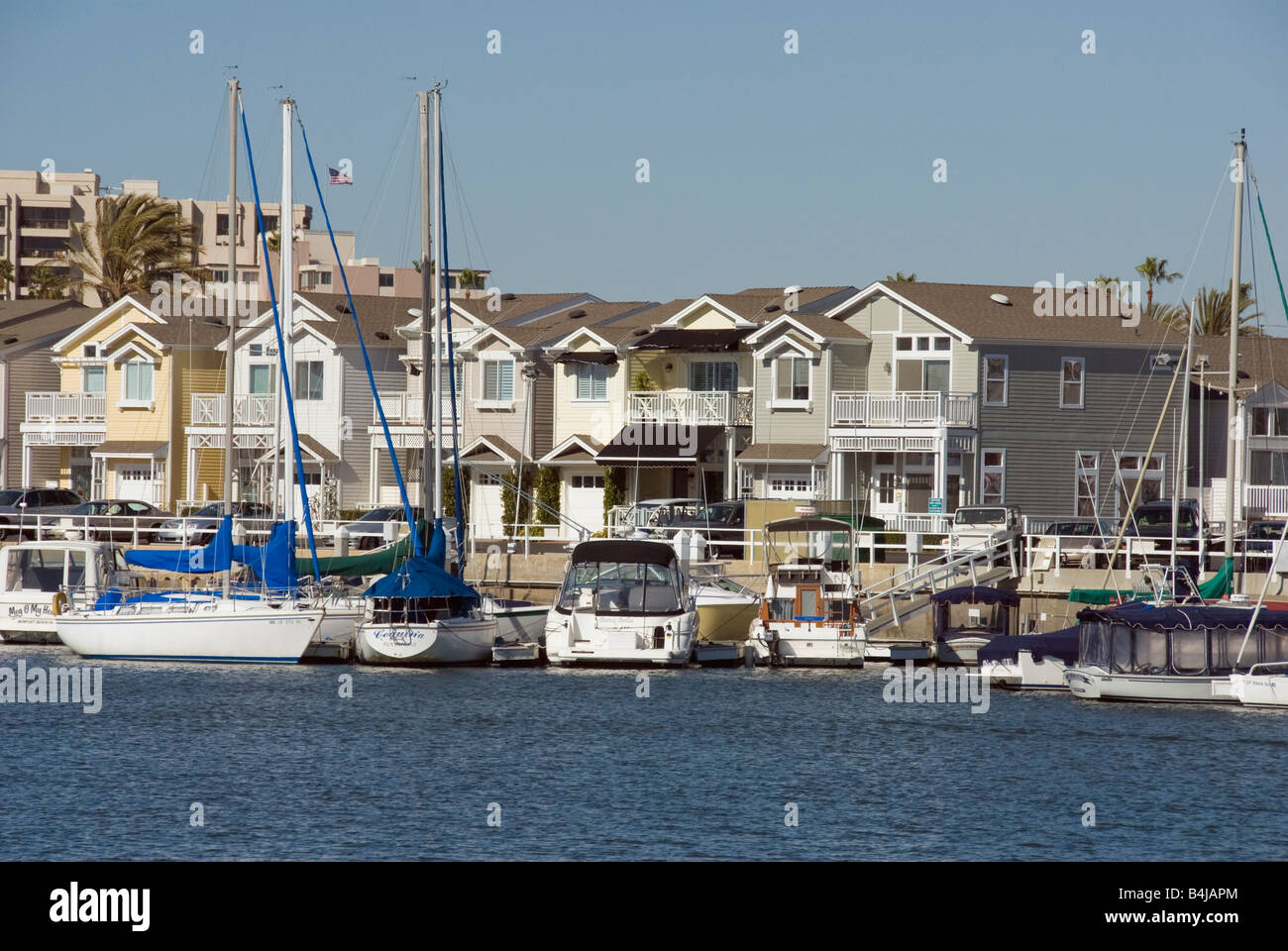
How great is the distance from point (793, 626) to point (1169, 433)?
942 inches

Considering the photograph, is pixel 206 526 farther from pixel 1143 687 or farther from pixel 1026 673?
pixel 1143 687

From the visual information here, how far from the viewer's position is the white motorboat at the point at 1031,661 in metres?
35.5

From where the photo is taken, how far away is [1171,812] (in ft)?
78.7

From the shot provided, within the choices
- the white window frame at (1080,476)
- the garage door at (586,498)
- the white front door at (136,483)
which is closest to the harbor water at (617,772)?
the white window frame at (1080,476)

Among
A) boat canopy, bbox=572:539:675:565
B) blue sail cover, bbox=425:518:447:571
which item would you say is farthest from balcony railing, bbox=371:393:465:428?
boat canopy, bbox=572:539:675:565

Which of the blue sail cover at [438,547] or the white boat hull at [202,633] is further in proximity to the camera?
the blue sail cover at [438,547]

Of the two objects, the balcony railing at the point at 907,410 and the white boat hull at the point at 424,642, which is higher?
the balcony railing at the point at 907,410

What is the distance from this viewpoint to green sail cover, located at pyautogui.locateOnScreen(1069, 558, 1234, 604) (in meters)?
38.2

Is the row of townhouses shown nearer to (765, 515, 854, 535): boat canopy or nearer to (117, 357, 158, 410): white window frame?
(117, 357, 158, 410): white window frame

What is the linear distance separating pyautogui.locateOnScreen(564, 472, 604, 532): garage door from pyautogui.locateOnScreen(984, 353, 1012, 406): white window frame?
44.7ft

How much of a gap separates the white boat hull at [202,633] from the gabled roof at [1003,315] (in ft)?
82.4

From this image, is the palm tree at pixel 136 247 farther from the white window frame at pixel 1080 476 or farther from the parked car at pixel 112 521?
the white window frame at pixel 1080 476
